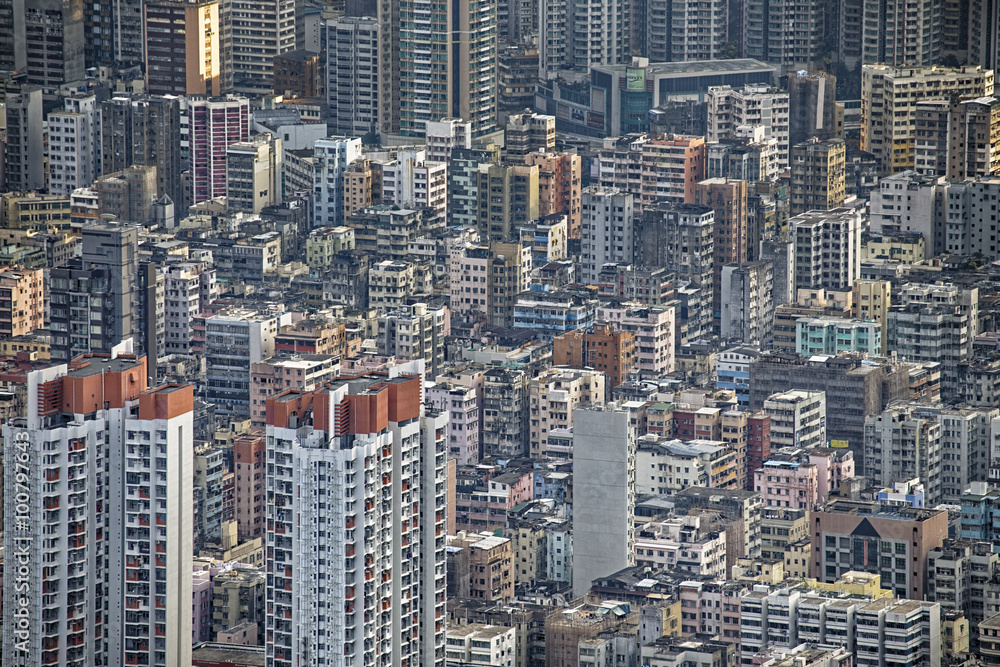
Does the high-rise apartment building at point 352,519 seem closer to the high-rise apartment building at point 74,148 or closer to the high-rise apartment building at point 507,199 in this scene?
the high-rise apartment building at point 507,199

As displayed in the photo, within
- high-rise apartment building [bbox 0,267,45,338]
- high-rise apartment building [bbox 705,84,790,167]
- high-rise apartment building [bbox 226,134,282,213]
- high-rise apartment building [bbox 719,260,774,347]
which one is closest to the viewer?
high-rise apartment building [bbox 0,267,45,338]

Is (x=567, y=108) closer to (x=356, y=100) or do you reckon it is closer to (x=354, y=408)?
(x=356, y=100)

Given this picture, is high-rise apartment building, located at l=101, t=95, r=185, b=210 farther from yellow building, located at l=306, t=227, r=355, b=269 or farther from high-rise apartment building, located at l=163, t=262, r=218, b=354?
high-rise apartment building, located at l=163, t=262, r=218, b=354

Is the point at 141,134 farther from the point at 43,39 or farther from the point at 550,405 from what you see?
the point at 550,405

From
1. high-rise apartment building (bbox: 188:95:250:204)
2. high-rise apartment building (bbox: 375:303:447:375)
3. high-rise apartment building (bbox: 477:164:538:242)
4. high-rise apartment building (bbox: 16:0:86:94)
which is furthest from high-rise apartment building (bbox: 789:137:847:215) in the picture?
high-rise apartment building (bbox: 16:0:86:94)

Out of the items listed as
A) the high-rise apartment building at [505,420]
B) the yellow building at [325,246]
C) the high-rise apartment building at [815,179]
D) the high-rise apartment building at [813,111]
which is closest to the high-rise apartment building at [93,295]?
the high-rise apartment building at [505,420]

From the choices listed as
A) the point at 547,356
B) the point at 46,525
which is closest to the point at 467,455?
the point at 547,356
